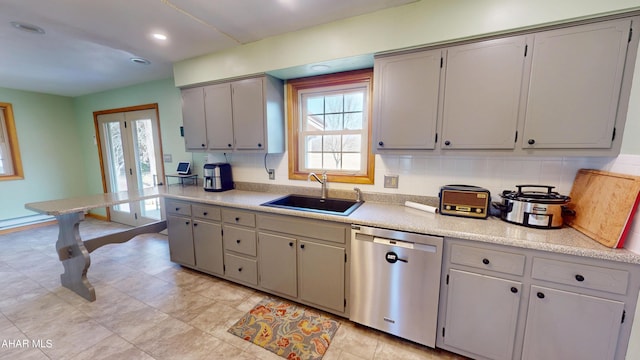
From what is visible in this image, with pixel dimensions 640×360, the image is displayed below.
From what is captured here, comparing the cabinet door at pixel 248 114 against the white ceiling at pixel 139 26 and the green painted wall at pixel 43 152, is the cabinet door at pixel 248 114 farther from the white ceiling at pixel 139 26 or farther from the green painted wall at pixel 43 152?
the green painted wall at pixel 43 152

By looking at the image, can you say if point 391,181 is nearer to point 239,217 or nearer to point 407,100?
point 407,100

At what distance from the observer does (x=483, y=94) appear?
64.3 inches

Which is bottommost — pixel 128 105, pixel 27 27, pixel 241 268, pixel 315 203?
pixel 241 268

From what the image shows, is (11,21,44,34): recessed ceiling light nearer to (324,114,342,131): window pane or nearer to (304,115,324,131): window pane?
(304,115,324,131): window pane

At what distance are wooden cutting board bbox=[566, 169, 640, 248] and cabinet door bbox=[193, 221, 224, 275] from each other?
9.18 ft

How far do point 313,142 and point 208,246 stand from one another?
159 centimetres

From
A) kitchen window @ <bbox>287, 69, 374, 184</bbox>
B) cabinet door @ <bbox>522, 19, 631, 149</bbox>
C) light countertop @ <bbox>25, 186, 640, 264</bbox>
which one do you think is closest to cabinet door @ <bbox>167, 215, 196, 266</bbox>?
light countertop @ <bbox>25, 186, 640, 264</bbox>

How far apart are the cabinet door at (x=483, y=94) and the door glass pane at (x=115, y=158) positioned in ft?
16.8

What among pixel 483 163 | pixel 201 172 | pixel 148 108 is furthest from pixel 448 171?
pixel 148 108

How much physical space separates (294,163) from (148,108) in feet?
9.14

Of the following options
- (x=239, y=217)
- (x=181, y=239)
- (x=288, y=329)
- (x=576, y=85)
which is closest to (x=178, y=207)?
(x=181, y=239)

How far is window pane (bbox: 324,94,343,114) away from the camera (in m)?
2.50

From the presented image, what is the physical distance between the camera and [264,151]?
2494 mm

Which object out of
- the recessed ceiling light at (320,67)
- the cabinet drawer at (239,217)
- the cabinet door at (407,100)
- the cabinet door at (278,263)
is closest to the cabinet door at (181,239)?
the cabinet drawer at (239,217)
